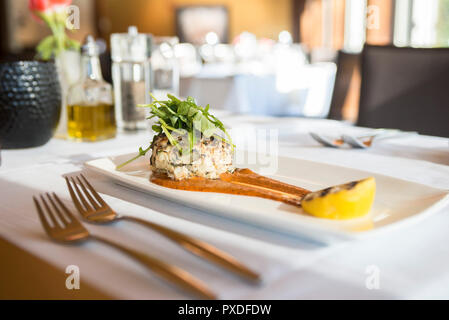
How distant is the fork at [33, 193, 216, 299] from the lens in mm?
397

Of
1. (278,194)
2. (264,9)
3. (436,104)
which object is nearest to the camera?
(278,194)

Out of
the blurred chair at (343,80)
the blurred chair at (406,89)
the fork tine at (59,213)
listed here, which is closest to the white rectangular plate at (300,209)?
the fork tine at (59,213)

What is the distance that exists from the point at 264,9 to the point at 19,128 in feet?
24.6

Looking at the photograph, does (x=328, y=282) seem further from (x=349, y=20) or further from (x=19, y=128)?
(x=349, y=20)

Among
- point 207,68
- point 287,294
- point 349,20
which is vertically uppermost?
point 349,20

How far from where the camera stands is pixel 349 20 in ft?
22.5

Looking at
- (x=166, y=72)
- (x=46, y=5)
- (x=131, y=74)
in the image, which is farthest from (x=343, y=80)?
(x=46, y=5)

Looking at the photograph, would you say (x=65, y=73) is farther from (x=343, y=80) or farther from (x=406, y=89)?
(x=343, y=80)

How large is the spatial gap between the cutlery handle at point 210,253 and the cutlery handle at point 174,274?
0.03 meters

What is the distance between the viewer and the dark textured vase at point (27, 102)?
3.16 feet

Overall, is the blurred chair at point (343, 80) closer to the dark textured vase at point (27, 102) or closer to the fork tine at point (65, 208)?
the dark textured vase at point (27, 102)

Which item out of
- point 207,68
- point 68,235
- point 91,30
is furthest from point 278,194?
point 91,30

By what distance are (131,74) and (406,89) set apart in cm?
100

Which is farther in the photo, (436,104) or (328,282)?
(436,104)
